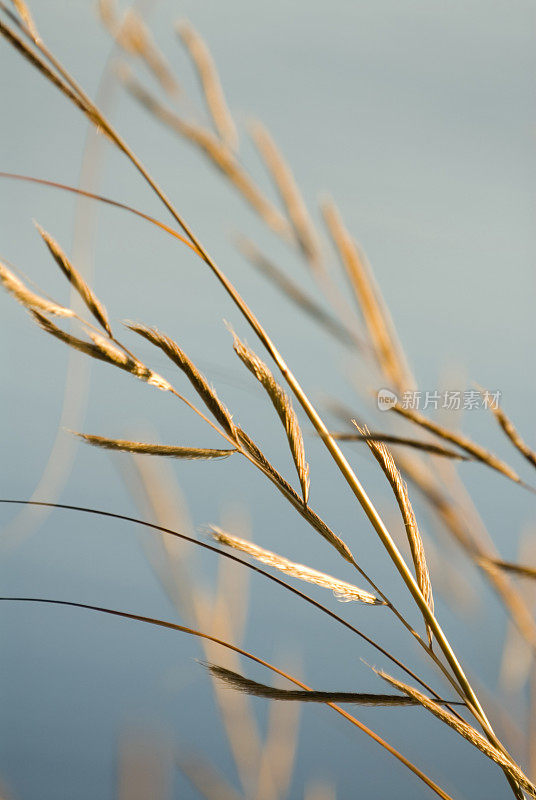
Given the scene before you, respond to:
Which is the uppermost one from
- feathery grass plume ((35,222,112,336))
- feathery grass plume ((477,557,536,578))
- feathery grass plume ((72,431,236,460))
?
feathery grass plume ((35,222,112,336))

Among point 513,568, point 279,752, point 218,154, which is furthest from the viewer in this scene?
point 279,752

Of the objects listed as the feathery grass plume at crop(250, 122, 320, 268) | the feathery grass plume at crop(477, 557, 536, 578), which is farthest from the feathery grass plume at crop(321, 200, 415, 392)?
the feathery grass plume at crop(477, 557, 536, 578)

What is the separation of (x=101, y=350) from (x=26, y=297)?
27mm

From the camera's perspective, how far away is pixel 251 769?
38cm

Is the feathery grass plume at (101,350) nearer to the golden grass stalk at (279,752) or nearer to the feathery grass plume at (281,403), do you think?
the feathery grass plume at (281,403)

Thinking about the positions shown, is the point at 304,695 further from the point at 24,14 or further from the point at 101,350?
the point at 24,14

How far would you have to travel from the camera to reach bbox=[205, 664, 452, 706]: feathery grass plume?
0.71 ft

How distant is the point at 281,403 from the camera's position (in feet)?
0.70

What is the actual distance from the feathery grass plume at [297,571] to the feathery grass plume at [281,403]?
0.08 ft

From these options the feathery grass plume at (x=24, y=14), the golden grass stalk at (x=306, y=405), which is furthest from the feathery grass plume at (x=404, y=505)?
the feathery grass plume at (x=24, y=14)

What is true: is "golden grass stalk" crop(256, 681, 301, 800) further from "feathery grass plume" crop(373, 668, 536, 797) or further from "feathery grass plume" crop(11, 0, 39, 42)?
"feathery grass plume" crop(11, 0, 39, 42)

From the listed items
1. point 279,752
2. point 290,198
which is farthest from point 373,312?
point 279,752

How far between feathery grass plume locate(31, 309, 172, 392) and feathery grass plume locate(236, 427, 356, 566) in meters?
0.04

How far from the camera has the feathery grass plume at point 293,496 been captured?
8.4 inches
